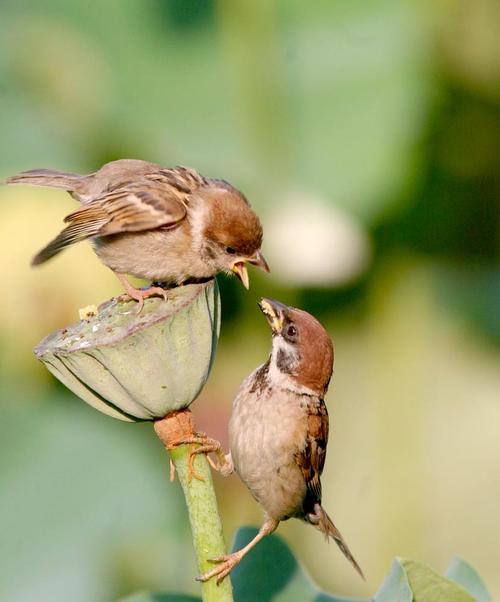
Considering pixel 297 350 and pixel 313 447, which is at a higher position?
pixel 297 350

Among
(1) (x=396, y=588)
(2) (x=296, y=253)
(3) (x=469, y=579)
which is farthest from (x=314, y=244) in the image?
(1) (x=396, y=588)

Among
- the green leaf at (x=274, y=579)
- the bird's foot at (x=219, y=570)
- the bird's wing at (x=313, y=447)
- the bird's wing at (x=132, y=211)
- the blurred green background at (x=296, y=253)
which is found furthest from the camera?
the blurred green background at (x=296, y=253)

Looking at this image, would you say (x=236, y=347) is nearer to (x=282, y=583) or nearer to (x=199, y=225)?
(x=199, y=225)

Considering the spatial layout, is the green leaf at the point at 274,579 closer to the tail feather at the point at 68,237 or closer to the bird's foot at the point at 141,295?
the bird's foot at the point at 141,295

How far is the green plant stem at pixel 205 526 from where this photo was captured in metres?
1.68

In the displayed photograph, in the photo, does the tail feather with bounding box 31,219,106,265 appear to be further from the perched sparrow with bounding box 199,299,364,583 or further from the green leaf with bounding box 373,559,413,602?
the green leaf with bounding box 373,559,413,602

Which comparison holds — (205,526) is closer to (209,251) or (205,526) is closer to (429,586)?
(429,586)

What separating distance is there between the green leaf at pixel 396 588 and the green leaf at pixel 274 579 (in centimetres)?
33

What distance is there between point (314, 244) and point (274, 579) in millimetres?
1646

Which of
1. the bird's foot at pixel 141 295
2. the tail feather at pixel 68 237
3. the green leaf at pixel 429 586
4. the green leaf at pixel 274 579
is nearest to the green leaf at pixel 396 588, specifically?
the green leaf at pixel 429 586

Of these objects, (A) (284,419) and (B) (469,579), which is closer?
(B) (469,579)

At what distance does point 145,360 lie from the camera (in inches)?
67.4

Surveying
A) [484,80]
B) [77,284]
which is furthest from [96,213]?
[484,80]

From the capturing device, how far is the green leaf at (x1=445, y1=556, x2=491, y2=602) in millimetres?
2027
